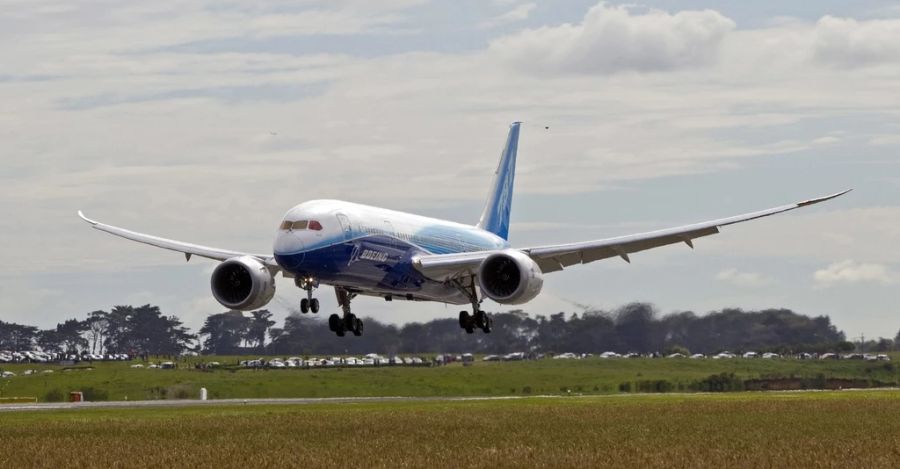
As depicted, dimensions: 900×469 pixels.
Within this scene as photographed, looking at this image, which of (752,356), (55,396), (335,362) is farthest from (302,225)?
(752,356)

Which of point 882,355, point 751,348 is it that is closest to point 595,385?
point 751,348

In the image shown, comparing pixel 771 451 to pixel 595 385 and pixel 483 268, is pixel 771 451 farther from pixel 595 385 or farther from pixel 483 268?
pixel 595 385

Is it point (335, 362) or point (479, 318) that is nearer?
point (479, 318)

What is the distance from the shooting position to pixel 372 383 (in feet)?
→ 415

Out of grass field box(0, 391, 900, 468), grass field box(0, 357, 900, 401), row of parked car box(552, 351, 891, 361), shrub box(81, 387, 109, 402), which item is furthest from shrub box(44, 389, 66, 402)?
row of parked car box(552, 351, 891, 361)

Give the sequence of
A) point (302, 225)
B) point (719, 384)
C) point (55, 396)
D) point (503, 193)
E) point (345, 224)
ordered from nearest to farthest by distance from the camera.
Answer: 1. point (302, 225)
2. point (345, 224)
3. point (503, 193)
4. point (55, 396)
5. point (719, 384)

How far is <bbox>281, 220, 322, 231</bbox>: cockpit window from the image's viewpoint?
69812 mm

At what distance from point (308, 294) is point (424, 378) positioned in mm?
55122

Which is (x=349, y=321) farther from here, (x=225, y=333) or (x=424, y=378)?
(x=225, y=333)

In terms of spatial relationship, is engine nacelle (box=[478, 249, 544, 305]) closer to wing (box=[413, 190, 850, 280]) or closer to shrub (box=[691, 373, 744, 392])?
wing (box=[413, 190, 850, 280])

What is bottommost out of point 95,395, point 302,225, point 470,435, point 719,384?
point 470,435

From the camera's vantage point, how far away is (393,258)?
7469cm

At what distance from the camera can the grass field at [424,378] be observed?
124 metres

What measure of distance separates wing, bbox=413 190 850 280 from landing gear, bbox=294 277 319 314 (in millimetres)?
5894
